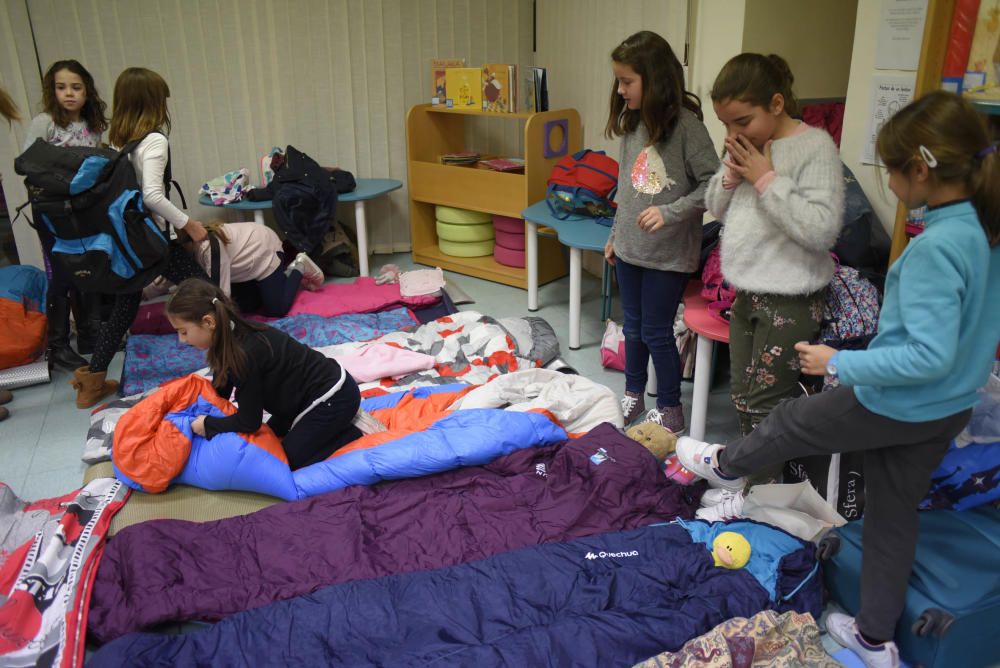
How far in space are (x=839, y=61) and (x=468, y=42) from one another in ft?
7.45

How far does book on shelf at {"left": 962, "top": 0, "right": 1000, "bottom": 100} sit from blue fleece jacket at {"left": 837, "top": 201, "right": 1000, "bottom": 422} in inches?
33.9

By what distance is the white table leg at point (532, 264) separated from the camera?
3.80m

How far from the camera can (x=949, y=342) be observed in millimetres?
1362

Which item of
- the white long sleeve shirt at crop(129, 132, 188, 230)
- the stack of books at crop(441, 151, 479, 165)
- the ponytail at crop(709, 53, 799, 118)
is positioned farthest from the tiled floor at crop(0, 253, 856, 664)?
the ponytail at crop(709, 53, 799, 118)

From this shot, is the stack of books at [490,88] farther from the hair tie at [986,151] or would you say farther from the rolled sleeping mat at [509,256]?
the hair tie at [986,151]

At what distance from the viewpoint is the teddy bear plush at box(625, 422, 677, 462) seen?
95.3 inches

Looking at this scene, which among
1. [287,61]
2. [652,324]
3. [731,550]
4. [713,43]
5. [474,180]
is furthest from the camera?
[287,61]

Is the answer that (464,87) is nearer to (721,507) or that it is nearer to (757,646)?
(721,507)

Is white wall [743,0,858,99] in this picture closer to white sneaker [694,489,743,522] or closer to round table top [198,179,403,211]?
white sneaker [694,489,743,522]

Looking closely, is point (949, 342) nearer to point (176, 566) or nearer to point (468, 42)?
point (176, 566)

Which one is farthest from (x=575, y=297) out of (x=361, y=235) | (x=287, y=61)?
(x=287, y=61)

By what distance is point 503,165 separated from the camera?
441cm

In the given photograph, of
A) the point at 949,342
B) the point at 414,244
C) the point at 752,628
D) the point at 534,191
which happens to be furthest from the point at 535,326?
the point at 949,342

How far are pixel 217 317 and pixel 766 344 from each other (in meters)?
1.44
